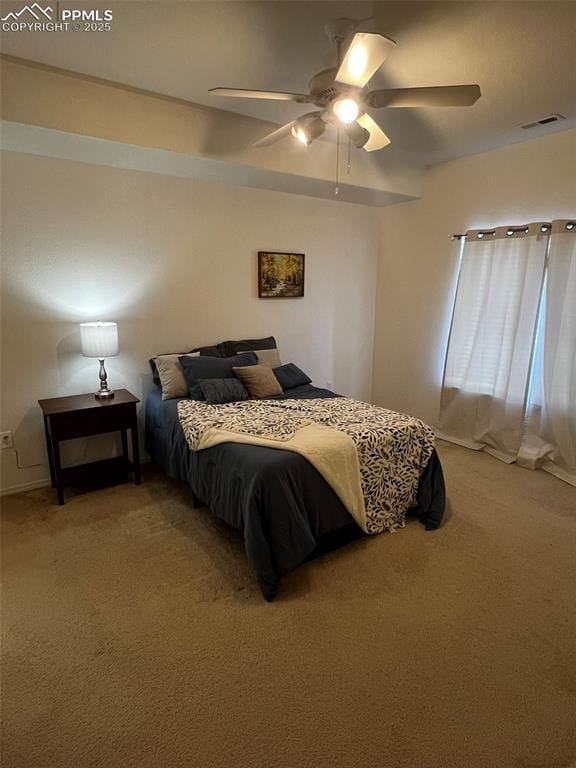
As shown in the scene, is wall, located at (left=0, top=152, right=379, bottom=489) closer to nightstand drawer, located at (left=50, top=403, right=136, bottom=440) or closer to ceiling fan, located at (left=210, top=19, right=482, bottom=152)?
nightstand drawer, located at (left=50, top=403, right=136, bottom=440)

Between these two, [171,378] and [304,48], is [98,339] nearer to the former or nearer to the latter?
[171,378]

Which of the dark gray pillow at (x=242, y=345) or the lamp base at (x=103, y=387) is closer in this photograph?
the lamp base at (x=103, y=387)

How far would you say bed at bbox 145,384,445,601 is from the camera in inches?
82.5

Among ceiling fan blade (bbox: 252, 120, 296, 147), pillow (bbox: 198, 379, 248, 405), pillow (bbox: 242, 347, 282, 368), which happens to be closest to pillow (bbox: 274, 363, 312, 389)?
pillow (bbox: 242, 347, 282, 368)

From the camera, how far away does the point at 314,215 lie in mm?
4324

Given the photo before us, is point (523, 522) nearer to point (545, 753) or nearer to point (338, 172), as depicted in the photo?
point (545, 753)

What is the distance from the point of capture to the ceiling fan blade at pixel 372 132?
2.27 metres

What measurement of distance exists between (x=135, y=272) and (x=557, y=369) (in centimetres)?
342

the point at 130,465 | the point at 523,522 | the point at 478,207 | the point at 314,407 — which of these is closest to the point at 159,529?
the point at 130,465

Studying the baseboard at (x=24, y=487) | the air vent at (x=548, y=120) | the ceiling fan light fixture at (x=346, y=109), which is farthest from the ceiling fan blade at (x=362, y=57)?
the baseboard at (x=24, y=487)

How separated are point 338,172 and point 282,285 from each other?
3.64 ft

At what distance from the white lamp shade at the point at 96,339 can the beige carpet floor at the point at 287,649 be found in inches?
44.1

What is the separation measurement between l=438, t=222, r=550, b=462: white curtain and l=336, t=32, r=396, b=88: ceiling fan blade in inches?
91.8

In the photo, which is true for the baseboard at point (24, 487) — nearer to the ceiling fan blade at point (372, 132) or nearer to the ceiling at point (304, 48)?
the ceiling at point (304, 48)
